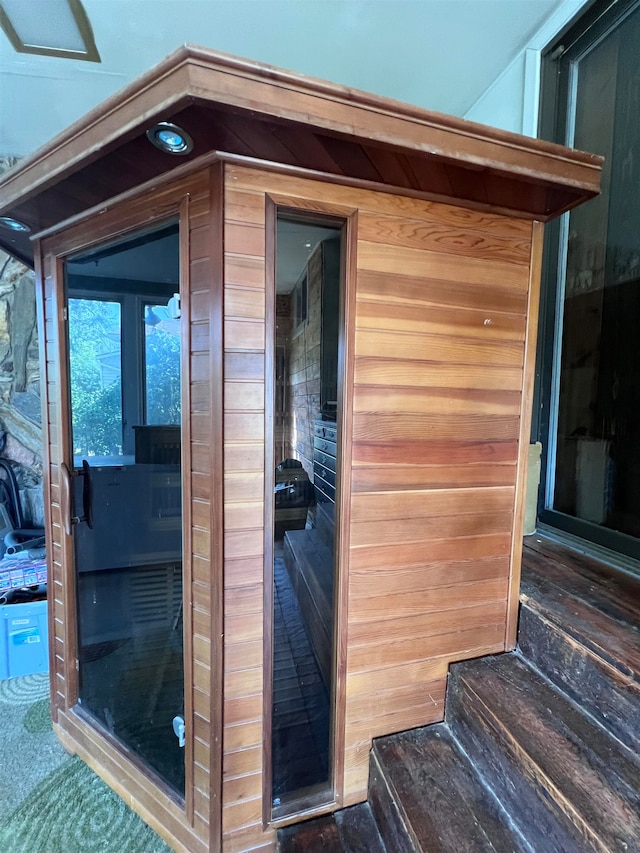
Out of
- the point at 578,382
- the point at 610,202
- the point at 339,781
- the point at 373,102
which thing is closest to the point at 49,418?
the point at 373,102

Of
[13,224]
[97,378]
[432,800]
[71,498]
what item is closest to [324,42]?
[13,224]

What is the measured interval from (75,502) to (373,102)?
1651 mm

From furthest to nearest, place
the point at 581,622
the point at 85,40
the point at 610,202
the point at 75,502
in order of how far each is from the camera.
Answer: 1. the point at 85,40
2. the point at 610,202
3. the point at 75,502
4. the point at 581,622

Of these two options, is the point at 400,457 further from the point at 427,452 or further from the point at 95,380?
the point at 95,380

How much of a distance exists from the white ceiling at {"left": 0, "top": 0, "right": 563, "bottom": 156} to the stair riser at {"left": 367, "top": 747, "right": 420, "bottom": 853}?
2840 millimetres

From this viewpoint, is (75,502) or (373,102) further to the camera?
(75,502)

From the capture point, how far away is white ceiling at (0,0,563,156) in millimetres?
1646

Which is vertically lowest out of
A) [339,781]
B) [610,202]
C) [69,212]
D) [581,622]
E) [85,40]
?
[339,781]

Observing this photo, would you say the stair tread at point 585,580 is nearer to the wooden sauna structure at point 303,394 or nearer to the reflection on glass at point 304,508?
the wooden sauna structure at point 303,394

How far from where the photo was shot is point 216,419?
1.07 metres

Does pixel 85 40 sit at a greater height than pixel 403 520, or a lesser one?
greater

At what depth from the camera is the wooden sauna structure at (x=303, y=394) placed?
1.02 metres

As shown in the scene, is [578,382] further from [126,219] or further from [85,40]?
[85,40]

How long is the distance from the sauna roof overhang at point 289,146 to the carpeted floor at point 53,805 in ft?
7.10
